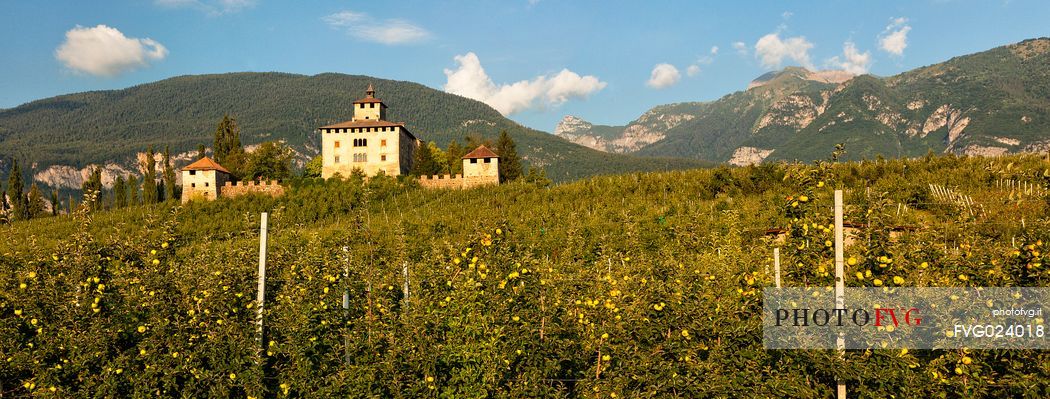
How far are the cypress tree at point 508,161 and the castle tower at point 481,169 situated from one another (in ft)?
Result: 15.7

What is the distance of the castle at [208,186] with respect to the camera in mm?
45656

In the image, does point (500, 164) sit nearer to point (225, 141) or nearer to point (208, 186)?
point (208, 186)

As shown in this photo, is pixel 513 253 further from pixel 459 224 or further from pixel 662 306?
pixel 459 224

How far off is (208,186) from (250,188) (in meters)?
3.13

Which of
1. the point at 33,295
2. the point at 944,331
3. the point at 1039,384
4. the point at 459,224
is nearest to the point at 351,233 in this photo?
the point at 33,295

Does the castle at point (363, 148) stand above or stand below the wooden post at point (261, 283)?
above

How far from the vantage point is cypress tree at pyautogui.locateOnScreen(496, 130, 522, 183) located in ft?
171

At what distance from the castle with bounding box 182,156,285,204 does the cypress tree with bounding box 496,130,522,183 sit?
Answer: 19.3 m

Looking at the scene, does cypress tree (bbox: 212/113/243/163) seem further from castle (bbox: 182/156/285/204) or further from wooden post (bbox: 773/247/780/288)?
wooden post (bbox: 773/247/780/288)

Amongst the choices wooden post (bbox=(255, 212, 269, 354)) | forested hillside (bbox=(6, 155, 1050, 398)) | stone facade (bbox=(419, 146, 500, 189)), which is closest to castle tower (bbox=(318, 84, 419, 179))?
stone facade (bbox=(419, 146, 500, 189))

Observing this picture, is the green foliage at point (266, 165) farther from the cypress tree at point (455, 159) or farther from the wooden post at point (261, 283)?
the wooden post at point (261, 283)

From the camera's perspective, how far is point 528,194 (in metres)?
37.0

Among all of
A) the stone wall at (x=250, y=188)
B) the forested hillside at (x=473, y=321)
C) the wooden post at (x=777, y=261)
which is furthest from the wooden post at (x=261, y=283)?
the stone wall at (x=250, y=188)

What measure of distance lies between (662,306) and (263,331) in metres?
4.98
